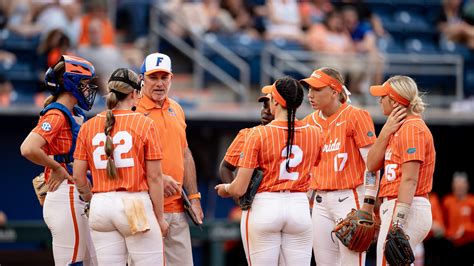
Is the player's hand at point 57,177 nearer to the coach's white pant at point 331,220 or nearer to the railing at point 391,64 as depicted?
the coach's white pant at point 331,220

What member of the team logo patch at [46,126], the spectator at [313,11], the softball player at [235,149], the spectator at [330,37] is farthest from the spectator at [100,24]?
the team logo patch at [46,126]

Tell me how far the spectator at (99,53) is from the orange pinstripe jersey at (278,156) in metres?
6.06

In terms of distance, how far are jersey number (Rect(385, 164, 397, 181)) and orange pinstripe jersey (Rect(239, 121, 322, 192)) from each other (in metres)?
0.60

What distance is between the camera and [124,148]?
6930 millimetres

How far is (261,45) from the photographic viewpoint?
A: 14.6 meters

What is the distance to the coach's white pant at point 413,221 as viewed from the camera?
7422mm

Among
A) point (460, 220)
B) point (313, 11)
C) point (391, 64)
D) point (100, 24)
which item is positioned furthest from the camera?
point (313, 11)

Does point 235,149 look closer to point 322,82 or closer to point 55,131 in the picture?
point 322,82

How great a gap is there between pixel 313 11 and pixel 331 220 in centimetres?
851

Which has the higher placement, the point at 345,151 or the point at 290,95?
the point at 290,95

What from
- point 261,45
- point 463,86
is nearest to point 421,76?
point 463,86

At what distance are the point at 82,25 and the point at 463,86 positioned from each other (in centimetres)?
598

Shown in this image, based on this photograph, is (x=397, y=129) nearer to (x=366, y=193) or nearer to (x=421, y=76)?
(x=366, y=193)

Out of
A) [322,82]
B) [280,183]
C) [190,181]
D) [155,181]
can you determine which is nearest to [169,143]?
[190,181]
